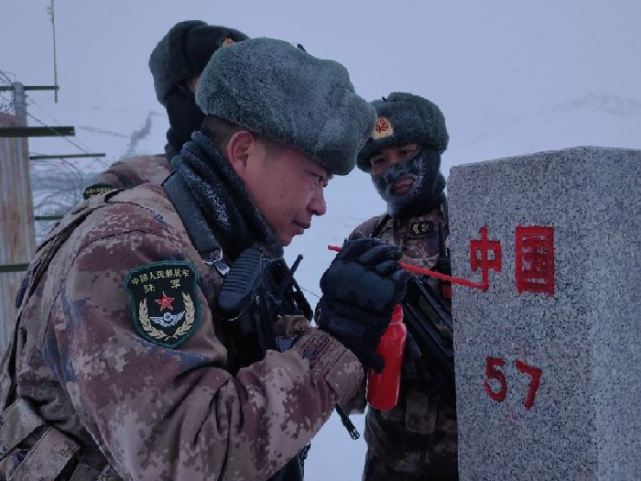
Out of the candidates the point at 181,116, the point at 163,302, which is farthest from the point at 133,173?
the point at 163,302

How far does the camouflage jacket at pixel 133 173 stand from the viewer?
259 cm

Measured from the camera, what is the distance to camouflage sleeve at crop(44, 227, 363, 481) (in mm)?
884

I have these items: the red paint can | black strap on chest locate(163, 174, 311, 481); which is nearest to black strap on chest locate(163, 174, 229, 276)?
black strap on chest locate(163, 174, 311, 481)

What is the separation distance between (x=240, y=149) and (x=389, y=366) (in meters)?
0.70

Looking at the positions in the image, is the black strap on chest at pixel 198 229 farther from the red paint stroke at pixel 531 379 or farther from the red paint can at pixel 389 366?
the red paint stroke at pixel 531 379

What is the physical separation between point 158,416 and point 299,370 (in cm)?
29

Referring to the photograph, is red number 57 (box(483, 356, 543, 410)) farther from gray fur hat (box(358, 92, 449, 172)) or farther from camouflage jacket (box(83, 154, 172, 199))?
camouflage jacket (box(83, 154, 172, 199))

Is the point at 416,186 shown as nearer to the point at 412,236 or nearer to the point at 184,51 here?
the point at 412,236

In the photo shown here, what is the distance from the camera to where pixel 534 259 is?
1.37m

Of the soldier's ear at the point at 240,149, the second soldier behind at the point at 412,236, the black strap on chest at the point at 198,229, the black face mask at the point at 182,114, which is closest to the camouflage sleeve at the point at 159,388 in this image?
the black strap on chest at the point at 198,229

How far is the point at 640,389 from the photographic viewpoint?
1375mm

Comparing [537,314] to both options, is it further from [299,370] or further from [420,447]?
[420,447]

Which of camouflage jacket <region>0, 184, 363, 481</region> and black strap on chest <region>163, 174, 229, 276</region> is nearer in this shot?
camouflage jacket <region>0, 184, 363, 481</region>

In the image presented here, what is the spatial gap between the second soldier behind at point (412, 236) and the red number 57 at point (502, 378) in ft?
1.42
